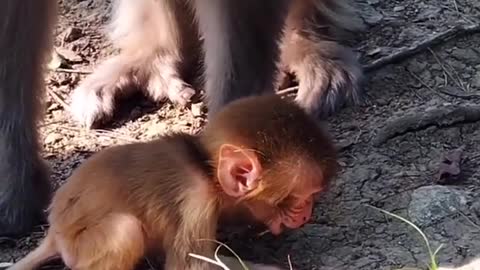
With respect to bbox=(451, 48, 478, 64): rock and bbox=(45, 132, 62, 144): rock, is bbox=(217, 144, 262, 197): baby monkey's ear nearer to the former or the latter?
bbox=(45, 132, 62, 144): rock

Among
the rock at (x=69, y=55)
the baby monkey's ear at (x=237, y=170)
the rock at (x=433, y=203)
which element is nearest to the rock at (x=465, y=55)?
the rock at (x=433, y=203)

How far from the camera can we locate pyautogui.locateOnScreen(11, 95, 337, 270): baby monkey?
8.20 feet

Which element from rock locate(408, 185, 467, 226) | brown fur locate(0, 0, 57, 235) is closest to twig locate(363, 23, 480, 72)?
rock locate(408, 185, 467, 226)

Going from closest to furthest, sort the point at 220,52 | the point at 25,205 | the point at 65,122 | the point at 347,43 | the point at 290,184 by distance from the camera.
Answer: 1. the point at 290,184
2. the point at 25,205
3. the point at 220,52
4. the point at 65,122
5. the point at 347,43

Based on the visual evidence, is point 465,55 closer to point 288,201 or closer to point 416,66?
point 416,66

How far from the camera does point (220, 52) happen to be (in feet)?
10.5

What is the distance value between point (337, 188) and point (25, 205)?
715 mm

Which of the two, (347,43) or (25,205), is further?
(347,43)

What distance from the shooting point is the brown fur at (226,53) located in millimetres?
3162

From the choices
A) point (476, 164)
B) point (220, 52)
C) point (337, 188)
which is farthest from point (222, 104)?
point (476, 164)

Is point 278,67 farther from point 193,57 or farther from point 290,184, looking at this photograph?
point 290,184

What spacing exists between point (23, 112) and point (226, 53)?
1.69 feet

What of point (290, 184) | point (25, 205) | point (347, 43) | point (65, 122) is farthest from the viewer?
point (347, 43)

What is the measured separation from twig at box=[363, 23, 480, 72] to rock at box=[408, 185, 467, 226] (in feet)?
2.64
